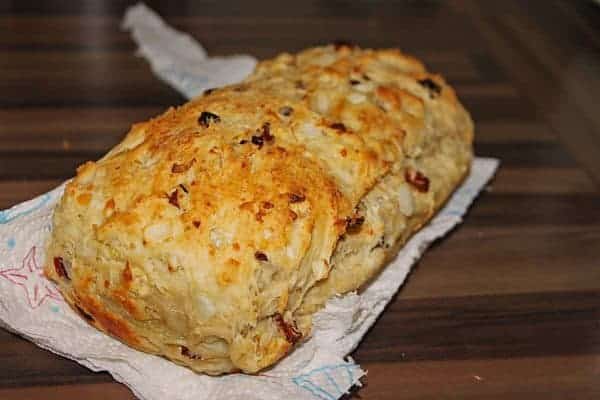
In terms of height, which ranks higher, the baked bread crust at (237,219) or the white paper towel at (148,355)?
the baked bread crust at (237,219)

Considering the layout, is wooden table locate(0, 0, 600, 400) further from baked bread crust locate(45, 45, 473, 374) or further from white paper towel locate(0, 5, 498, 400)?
baked bread crust locate(45, 45, 473, 374)

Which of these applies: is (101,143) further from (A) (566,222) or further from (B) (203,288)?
(A) (566,222)

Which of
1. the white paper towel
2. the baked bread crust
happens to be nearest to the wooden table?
the white paper towel

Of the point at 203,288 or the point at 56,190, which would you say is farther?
the point at 56,190

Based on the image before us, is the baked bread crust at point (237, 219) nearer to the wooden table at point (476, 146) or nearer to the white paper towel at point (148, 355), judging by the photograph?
the white paper towel at point (148, 355)

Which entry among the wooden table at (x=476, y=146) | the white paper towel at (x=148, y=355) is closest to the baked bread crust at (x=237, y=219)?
the white paper towel at (x=148, y=355)

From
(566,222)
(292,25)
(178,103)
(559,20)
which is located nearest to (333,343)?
(566,222)

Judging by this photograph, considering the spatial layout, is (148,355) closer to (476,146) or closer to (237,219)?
(237,219)
